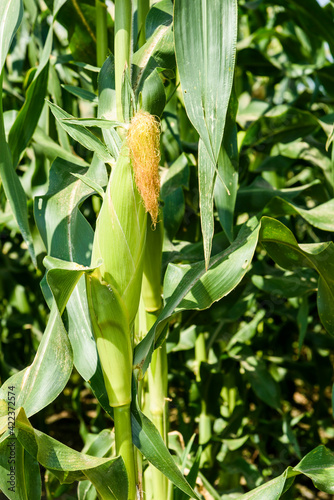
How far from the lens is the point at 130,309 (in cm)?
58

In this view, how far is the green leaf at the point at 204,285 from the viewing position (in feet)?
2.01

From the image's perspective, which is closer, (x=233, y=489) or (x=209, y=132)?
(x=209, y=132)

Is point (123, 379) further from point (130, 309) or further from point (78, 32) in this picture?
point (78, 32)

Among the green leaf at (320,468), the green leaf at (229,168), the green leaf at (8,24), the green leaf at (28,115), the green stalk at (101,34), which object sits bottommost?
the green leaf at (320,468)

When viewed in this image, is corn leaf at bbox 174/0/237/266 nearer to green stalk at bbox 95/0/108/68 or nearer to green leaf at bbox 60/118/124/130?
green leaf at bbox 60/118/124/130

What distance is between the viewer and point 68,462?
0.55m

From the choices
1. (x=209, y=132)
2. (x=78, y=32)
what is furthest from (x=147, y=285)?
(x=78, y=32)

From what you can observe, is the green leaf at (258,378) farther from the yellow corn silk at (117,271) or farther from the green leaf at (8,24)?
the green leaf at (8,24)

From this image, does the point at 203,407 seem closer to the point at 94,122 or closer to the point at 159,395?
the point at 159,395

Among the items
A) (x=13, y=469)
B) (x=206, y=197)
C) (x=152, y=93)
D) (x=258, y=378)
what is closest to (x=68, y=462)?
(x=13, y=469)

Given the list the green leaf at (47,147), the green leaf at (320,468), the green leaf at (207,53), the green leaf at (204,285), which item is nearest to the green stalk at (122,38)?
the green leaf at (207,53)

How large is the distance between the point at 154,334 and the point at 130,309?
5 cm

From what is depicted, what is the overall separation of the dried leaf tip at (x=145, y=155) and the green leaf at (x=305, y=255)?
17cm

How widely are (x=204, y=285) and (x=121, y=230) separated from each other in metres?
0.15
